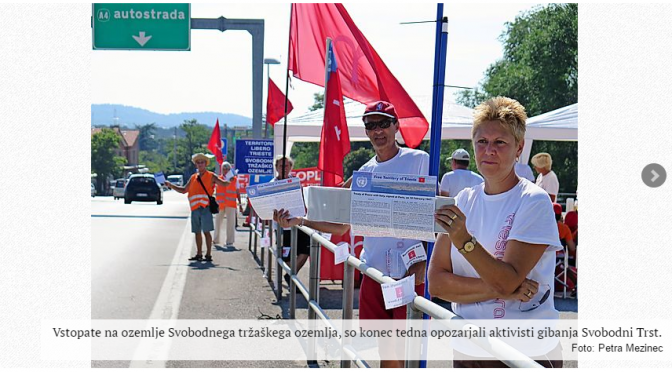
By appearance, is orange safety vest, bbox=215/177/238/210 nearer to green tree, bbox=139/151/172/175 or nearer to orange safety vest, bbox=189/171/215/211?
orange safety vest, bbox=189/171/215/211

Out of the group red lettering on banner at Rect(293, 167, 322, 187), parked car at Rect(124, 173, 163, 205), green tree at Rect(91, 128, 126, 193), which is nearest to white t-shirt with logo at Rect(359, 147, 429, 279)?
red lettering on banner at Rect(293, 167, 322, 187)

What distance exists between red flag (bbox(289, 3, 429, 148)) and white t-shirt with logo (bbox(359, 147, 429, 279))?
81 centimetres

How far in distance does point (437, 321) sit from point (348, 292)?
168 cm

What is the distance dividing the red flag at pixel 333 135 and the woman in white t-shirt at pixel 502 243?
134 inches

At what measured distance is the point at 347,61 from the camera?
6320 mm

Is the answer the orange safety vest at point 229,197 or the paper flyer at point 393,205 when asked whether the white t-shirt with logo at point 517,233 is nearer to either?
the paper flyer at point 393,205

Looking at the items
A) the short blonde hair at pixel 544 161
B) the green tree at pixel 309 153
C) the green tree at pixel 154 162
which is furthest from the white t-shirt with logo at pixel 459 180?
the green tree at pixel 154 162

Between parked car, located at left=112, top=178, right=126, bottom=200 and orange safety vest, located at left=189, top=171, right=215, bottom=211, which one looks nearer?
orange safety vest, located at left=189, top=171, right=215, bottom=211

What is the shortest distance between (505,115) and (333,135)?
3612 mm

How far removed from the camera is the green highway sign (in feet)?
46.3

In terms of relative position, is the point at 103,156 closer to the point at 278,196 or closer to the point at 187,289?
the point at 187,289

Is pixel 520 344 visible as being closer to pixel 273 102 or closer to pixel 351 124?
pixel 351 124

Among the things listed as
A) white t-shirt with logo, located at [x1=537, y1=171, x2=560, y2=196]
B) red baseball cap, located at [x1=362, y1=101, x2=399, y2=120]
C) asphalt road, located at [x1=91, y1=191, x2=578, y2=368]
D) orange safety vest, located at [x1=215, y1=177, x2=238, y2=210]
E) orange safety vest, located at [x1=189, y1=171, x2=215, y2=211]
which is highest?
red baseball cap, located at [x1=362, y1=101, x2=399, y2=120]

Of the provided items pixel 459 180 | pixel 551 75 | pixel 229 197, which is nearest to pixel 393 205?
pixel 459 180
